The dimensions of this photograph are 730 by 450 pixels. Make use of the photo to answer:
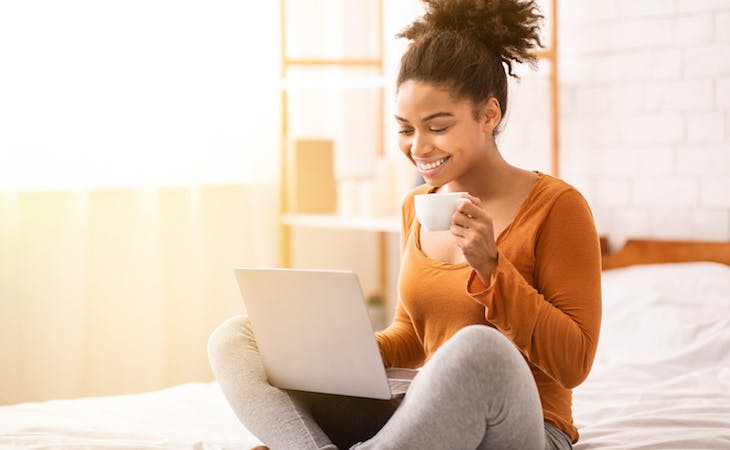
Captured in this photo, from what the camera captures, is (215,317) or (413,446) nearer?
(413,446)

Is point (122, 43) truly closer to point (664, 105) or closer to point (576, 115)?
point (576, 115)

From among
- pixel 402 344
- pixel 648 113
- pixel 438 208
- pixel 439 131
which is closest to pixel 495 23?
pixel 439 131

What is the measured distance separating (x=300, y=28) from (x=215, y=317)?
97cm

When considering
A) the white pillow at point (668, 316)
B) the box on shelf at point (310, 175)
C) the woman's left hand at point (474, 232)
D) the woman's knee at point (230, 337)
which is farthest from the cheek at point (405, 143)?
the box on shelf at point (310, 175)

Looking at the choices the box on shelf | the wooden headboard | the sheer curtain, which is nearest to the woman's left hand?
the wooden headboard

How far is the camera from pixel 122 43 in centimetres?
273

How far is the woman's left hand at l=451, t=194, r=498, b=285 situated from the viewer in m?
1.27

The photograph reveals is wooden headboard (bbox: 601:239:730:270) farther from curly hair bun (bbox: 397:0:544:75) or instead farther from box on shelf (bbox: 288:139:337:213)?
curly hair bun (bbox: 397:0:544:75)

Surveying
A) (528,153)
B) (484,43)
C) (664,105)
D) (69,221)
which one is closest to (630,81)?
(664,105)

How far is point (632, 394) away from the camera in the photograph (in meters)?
1.86

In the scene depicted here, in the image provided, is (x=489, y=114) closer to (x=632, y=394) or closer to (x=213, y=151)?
(x=632, y=394)

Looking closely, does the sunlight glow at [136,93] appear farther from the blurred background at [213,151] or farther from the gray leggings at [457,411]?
the gray leggings at [457,411]

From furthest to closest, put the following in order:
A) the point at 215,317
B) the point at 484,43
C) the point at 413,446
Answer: the point at 215,317
the point at 484,43
the point at 413,446

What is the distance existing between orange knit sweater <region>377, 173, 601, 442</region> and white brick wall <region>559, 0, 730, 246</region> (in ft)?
3.88
